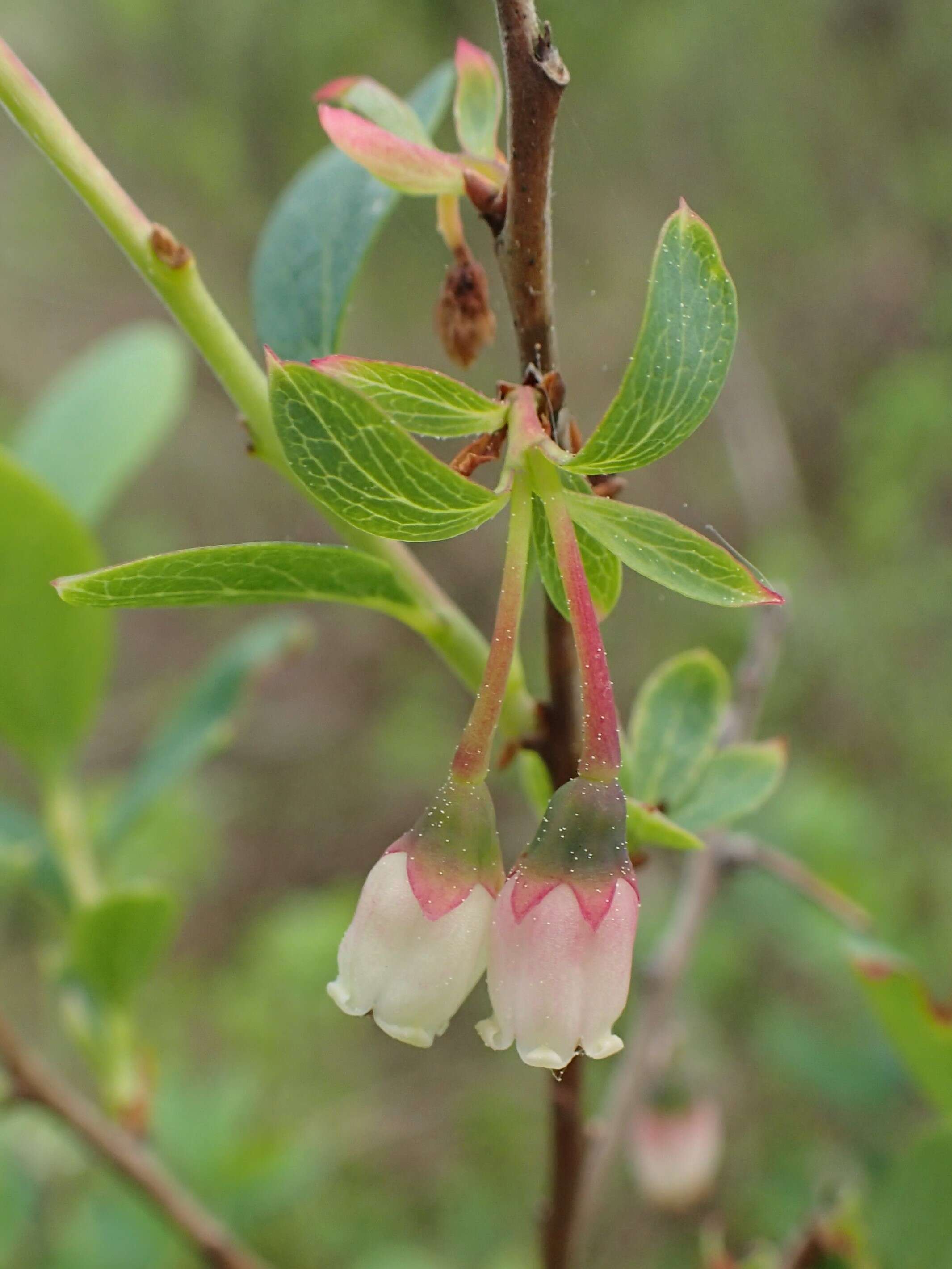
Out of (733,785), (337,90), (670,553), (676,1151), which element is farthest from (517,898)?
(676,1151)

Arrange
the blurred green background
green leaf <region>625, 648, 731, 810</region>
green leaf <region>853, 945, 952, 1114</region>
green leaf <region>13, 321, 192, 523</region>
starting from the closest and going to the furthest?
green leaf <region>625, 648, 731, 810</region>, green leaf <region>853, 945, 952, 1114</region>, green leaf <region>13, 321, 192, 523</region>, the blurred green background

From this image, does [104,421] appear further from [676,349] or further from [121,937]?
[676,349]

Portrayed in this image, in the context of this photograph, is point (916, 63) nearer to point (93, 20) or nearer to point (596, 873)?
point (93, 20)

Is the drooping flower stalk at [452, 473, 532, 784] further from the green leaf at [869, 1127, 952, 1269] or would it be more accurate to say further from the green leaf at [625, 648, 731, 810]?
the green leaf at [869, 1127, 952, 1269]

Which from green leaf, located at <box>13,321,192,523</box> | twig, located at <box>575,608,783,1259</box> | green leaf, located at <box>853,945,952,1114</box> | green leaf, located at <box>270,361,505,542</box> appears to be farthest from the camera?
green leaf, located at <box>13,321,192,523</box>

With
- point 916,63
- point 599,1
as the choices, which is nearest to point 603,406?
point 599,1

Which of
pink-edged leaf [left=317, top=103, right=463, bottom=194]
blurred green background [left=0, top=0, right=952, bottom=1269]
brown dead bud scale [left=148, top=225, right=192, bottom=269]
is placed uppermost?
brown dead bud scale [left=148, top=225, right=192, bottom=269]

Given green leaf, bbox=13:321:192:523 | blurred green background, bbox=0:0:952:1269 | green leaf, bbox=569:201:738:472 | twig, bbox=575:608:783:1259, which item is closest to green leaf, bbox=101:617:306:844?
green leaf, bbox=13:321:192:523
